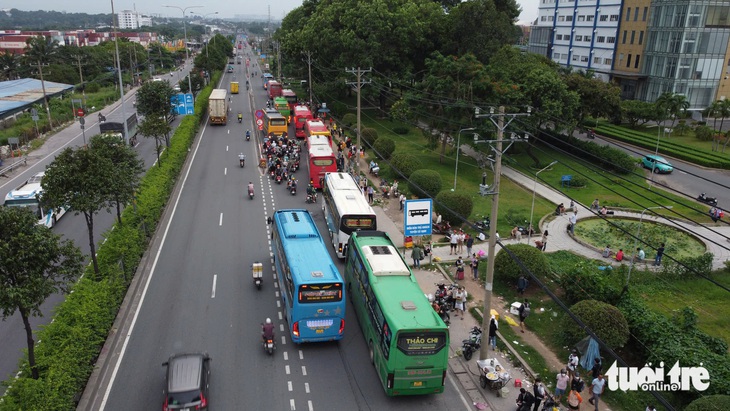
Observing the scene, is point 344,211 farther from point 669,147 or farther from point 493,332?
point 669,147

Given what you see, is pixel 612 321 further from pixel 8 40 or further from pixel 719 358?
pixel 8 40

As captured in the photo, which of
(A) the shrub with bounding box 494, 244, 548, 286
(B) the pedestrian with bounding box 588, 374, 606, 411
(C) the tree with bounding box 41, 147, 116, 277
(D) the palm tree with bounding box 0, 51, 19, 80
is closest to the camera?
(B) the pedestrian with bounding box 588, 374, 606, 411

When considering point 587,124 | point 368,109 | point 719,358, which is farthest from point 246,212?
point 587,124

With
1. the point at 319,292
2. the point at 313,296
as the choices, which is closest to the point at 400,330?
the point at 319,292

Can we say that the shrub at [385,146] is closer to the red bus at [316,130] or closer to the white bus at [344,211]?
the red bus at [316,130]

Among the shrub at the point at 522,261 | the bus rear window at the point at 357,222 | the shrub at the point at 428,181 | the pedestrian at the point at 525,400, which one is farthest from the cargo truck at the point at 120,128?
the pedestrian at the point at 525,400

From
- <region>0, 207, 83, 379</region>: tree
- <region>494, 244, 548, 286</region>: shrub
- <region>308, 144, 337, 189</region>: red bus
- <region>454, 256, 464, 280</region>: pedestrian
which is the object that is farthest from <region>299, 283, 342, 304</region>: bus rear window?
<region>308, 144, 337, 189</region>: red bus

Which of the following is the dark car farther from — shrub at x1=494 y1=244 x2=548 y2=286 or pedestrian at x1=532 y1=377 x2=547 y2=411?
shrub at x1=494 y1=244 x2=548 y2=286
